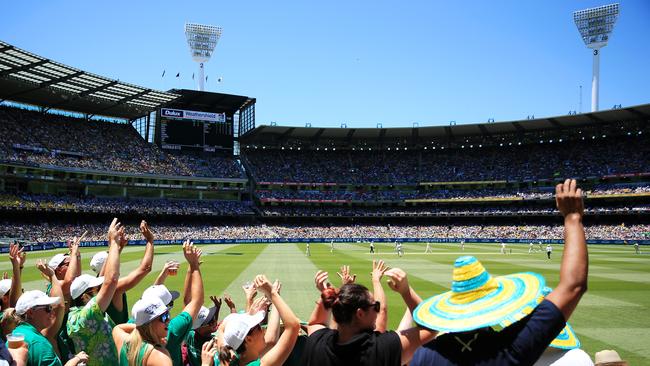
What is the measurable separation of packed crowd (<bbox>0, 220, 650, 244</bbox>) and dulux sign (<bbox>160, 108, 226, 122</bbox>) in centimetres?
1931

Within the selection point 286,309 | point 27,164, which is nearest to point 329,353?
point 286,309

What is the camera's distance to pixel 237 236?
231 feet

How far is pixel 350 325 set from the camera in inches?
134

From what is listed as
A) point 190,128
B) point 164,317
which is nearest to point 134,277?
point 164,317

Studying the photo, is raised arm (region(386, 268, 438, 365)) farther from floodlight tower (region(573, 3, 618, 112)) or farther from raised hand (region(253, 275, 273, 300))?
floodlight tower (region(573, 3, 618, 112))

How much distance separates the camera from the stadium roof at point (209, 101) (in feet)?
260

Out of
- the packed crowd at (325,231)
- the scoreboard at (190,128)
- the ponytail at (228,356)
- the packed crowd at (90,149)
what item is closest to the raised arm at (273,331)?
the ponytail at (228,356)

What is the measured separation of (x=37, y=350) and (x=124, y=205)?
7338 cm

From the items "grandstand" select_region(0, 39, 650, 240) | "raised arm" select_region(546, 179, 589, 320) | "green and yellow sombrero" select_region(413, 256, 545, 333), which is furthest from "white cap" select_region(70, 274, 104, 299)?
"grandstand" select_region(0, 39, 650, 240)

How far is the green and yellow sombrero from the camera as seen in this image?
2668 mm

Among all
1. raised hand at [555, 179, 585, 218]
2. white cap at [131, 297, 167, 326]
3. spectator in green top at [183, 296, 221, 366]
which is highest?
raised hand at [555, 179, 585, 218]

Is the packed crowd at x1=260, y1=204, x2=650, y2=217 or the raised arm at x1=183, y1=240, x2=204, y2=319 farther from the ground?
the raised arm at x1=183, y1=240, x2=204, y2=319

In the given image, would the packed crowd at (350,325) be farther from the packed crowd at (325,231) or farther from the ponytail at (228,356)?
the packed crowd at (325,231)

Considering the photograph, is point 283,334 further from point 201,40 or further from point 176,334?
point 201,40
